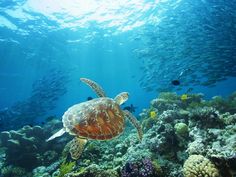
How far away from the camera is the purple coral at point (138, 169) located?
6477mm

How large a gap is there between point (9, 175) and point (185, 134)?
8426mm

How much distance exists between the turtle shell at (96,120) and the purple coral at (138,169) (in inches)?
59.4

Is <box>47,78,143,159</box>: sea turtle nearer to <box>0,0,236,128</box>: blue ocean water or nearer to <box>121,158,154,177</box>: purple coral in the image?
<box>121,158,154,177</box>: purple coral

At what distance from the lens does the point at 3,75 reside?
149 ft

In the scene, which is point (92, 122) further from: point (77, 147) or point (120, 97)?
point (120, 97)

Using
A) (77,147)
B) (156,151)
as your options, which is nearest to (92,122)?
(77,147)

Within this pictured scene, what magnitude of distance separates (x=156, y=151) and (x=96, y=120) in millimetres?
3371

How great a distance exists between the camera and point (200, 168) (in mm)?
5648

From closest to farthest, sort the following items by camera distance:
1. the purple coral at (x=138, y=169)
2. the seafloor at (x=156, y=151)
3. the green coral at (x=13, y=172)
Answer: the seafloor at (x=156, y=151), the purple coral at (x=138, y=169), the green coral at (x=13, y=172)

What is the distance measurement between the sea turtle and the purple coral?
4.49 ft

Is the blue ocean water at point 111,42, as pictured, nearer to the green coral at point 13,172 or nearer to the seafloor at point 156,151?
the seafloor at point 156,151

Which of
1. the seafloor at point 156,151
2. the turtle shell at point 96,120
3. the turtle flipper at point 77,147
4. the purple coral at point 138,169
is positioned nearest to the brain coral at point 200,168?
the seafloor at point 156,151

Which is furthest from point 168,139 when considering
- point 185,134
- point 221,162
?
point 221,162

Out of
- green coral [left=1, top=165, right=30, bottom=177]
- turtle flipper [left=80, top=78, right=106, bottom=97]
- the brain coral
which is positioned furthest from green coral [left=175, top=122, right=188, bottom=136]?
green coral [left=1, top=165, right=30, bottom=177]
